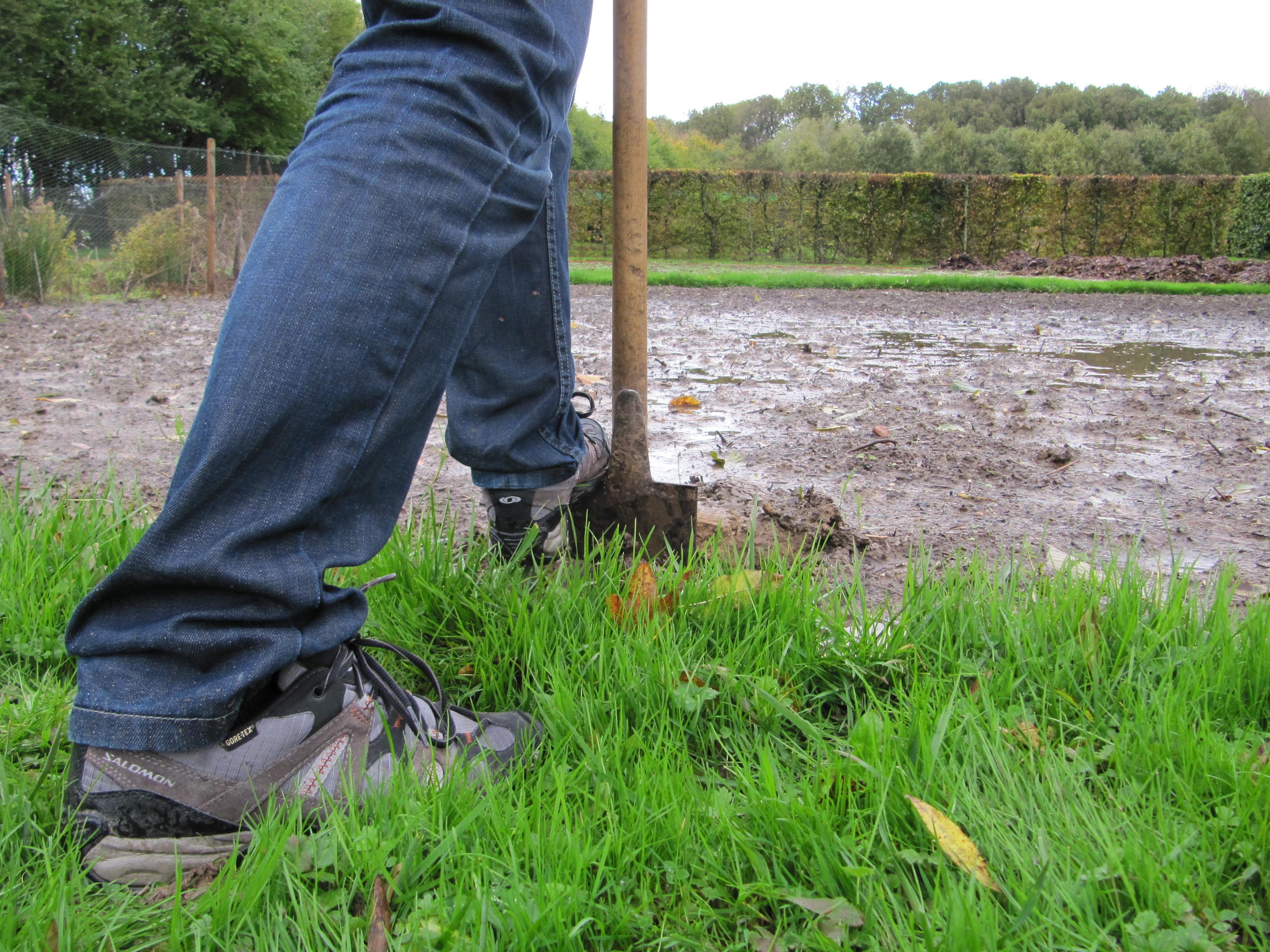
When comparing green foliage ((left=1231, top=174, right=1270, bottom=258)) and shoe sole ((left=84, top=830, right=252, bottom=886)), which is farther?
green foliage ((left=1231, top=174, right=1270, bottom=258))

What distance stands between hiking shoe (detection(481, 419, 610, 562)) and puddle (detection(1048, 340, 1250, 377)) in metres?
4.38

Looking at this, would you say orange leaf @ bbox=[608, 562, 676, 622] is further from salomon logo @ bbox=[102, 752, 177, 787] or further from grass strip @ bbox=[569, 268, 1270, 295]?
grass strip @ bbox=[569, 268, 1270, 295]

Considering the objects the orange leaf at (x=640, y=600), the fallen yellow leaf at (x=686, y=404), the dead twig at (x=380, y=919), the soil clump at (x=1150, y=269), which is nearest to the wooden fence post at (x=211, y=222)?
the fallen yellow leaf at (x=686, y=404)

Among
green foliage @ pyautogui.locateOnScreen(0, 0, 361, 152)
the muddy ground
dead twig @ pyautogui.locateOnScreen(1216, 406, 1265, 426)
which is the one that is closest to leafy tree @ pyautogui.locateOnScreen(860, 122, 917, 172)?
green foliage @ pyautogui.locateOnScreen(0, 0, 361, 152)

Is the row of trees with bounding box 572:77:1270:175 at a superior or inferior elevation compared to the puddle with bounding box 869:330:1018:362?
superior

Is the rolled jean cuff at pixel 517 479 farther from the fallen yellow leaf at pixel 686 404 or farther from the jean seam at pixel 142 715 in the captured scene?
the fallen yellow leaf at pixel 686 404

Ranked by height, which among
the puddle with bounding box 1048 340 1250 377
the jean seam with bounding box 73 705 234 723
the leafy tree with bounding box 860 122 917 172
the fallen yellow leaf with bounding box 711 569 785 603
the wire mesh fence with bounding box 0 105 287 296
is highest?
the leafy tree with bounding box 860 122 917 172

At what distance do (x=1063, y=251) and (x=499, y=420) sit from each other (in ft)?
96.9

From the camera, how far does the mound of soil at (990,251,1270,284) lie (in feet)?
55.8

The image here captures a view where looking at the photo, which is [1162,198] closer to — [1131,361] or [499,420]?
[1131,361]

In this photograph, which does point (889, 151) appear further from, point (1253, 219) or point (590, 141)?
point (1253, 219)

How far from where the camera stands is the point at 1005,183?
87.0 feet

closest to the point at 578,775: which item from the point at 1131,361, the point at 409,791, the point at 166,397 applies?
the point at 409,791

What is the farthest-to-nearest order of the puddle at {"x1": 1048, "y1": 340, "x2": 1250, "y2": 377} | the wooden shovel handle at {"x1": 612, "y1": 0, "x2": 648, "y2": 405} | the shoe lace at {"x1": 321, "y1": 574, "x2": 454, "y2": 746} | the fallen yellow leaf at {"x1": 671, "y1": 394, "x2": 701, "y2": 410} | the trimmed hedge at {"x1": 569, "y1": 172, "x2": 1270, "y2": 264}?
the trimmed hedge at {"x1": 569, "y1": 172, "x2": 1270, "y2": 264} → the puddle at {"x1": 1048, "y1": 340, "x2": 1250, "y2": 377} → the fallen yellow leaf at {"x1": 671, "y1": 394, "x2": 701, "y2": 410} → the wooden shovel handle at {"x1": 612, "y1": 0, "x2": 648, "y2": 405} → the shoe lace at {"x1": 321, "y1": 574, "x2": 454, "y2": 746}
